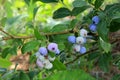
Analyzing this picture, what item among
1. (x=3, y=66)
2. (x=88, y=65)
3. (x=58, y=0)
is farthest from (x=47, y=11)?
(x=58, y=0)

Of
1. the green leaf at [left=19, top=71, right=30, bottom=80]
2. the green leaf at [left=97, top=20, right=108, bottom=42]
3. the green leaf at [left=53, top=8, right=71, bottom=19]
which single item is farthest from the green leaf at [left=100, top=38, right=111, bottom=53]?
the green leaf at [left=19, top=71, right=30, bottom=80]

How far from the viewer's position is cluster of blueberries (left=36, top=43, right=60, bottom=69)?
3.40ft

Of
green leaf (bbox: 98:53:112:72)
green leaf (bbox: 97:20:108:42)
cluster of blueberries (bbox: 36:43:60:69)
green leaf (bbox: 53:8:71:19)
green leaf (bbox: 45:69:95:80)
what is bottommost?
green leaf (bbox: 98:53:112:72)

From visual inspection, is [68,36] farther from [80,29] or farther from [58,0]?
[58,0]

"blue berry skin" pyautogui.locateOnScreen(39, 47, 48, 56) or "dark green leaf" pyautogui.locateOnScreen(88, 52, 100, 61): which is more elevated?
"blue berry skin" pyautogui.locateOnScreen(39, 47, 48, 56)

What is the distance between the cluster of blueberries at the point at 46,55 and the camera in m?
1.04

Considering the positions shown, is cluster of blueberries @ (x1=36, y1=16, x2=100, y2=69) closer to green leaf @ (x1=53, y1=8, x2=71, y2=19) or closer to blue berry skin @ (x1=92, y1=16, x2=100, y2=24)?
blue berry skin @ (x1=92, y1=16, x2=100, y2=24)

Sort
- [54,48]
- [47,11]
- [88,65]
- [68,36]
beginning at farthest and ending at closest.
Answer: [47,11] → [88,65] → [68,36] → [54,48]

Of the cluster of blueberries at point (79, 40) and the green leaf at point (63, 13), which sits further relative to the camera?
the green leaf at point (63, 13)

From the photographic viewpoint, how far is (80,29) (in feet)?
3.71

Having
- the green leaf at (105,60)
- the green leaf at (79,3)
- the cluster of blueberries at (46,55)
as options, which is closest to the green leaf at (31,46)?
the cluster of blueberries at (46,55)

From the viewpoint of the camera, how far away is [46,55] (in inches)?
41.6

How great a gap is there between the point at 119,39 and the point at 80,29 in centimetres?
29

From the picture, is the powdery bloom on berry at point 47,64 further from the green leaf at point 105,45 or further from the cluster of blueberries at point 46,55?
the green leaf at point 105,45
